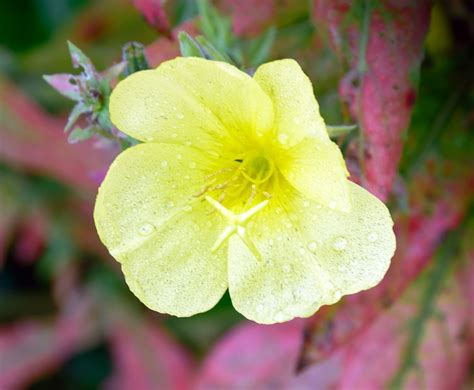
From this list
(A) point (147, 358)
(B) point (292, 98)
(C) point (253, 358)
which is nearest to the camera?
(B) point (292, 98)

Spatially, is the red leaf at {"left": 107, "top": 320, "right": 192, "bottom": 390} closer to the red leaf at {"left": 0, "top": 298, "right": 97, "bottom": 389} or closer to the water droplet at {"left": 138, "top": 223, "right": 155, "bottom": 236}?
the red leaf at {"left": 0, "top": 298, "right": 97, "bottom": 389}

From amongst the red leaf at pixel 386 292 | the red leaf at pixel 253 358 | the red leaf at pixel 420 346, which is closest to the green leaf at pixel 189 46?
the red leaf at pixel 386 292

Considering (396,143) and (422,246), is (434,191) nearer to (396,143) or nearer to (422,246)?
(422,246)

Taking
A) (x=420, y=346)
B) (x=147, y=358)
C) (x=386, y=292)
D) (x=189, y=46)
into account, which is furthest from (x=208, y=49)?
(x=147, y=358)

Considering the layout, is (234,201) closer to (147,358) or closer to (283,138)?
(283,138)

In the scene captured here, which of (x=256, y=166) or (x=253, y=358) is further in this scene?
(x=253, y=358)

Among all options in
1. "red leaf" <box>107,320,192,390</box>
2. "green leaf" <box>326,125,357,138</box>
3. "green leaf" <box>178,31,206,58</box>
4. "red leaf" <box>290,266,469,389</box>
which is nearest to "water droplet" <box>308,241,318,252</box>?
"green leaf" <box>326,125,357,138</box>
